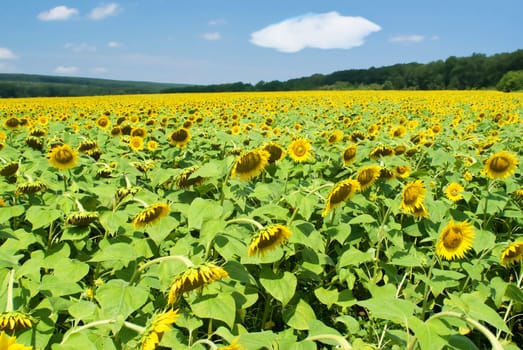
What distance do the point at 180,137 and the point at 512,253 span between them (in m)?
3.11

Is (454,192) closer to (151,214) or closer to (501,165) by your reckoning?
(501,165)

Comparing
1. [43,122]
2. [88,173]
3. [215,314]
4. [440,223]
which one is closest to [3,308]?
[215,314]

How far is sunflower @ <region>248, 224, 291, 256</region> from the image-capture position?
169cm

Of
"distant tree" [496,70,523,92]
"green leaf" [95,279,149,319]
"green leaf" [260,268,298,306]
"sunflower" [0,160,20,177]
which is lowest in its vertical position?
"green leaf" [260,268,298,306]

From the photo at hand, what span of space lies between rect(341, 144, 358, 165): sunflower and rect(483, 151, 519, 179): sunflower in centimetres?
105

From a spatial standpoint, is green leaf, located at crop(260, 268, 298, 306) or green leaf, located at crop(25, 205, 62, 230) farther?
green leaf, located at crop(25, 205, 62, 230)

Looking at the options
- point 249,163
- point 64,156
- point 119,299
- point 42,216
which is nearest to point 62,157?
point 64,156

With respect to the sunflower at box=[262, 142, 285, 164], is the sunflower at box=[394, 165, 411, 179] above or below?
below

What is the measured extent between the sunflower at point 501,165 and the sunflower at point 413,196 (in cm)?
91

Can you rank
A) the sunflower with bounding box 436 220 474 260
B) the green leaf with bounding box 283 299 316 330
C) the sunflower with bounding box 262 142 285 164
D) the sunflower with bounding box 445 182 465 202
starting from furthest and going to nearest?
the sunflower with bounding box 445 182 465 202 → the sunflower with bounding box 262 142 285 164 → the sunflower with bounding box 436 220 474 260 → the green leaf with bounding box 283 299 316 330

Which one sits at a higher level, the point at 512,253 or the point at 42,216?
the point at 42,216

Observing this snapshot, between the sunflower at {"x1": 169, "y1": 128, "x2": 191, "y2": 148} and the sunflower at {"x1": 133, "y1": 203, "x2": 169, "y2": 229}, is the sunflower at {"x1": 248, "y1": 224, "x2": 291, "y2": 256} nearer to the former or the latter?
the sunflower at {"x1": 133, "y1": 203, "x2": 169, "y2": 229}

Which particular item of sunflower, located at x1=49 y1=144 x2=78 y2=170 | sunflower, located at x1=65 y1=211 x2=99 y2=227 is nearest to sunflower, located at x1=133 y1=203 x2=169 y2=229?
sunflower, located at x1=65 y1=211 x2=99 y2=227

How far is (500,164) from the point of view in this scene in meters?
3.05
